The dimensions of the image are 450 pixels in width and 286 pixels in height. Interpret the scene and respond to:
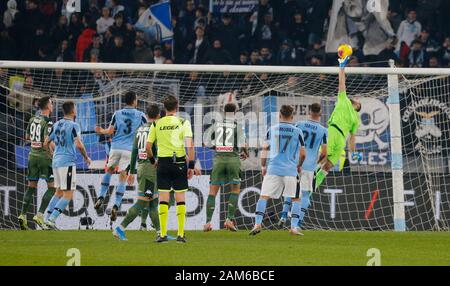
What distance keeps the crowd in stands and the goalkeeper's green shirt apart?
5.59 metres

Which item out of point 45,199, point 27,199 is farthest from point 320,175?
point 27,199

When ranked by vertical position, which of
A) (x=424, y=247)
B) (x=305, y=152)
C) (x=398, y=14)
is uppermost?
(x=398, y=14)

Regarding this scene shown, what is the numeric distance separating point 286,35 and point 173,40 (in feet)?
8.05

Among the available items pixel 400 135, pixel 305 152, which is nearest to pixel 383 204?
pixel 400 135

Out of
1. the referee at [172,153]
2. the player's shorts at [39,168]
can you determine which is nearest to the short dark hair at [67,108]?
the player's shorts at [39,168]

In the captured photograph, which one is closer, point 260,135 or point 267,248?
point 267,248

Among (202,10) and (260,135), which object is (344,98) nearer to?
(260,135)

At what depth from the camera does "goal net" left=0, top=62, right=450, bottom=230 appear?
66.5 feet

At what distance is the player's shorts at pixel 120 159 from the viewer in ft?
62.3

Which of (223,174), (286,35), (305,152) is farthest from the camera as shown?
(286,35)

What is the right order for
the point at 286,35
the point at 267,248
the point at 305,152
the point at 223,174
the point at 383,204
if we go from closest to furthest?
the point at 267,248 < the point at 305,152 < the point at 223,174 < the point at 383,204 < the point at 286,35

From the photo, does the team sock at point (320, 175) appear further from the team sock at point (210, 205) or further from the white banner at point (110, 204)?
the white banner at point (110, 204)

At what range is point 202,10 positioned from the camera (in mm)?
25203

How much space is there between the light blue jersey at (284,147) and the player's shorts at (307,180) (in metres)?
1.13
